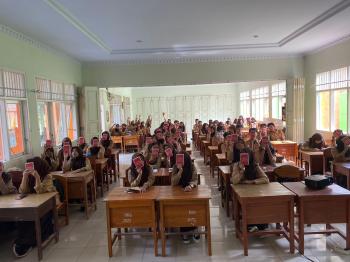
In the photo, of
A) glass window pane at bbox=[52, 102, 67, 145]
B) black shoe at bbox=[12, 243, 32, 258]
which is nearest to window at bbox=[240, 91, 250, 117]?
glass window pane at bbox=[52, 102, 67, 145]

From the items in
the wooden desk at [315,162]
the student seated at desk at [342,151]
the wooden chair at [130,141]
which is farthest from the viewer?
the wooden chair at [130,141]

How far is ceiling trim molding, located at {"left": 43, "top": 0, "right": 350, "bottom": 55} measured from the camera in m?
4.87

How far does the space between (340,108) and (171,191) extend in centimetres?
623

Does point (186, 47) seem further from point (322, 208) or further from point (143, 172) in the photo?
point (322, 208)

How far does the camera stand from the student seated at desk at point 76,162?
16.6 feet

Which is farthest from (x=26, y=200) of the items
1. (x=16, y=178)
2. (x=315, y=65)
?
(x=315, y=65)

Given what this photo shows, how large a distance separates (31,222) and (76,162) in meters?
1.63

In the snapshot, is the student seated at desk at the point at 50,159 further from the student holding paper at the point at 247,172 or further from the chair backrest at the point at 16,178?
the student holding paper at the point at 247,172

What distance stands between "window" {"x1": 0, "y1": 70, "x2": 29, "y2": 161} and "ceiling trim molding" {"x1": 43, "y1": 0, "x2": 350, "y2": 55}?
4.93ft

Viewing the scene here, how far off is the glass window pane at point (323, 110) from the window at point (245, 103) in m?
7.40

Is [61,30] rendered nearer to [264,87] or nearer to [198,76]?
[198,76]

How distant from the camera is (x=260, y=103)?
48.2 ft

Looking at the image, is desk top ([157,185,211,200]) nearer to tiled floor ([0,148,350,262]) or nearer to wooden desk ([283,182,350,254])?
tiled floor ([0,148,350,262])

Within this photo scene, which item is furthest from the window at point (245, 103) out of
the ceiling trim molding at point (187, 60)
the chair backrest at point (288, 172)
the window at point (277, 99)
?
the chair backrest at point (288, 172)
